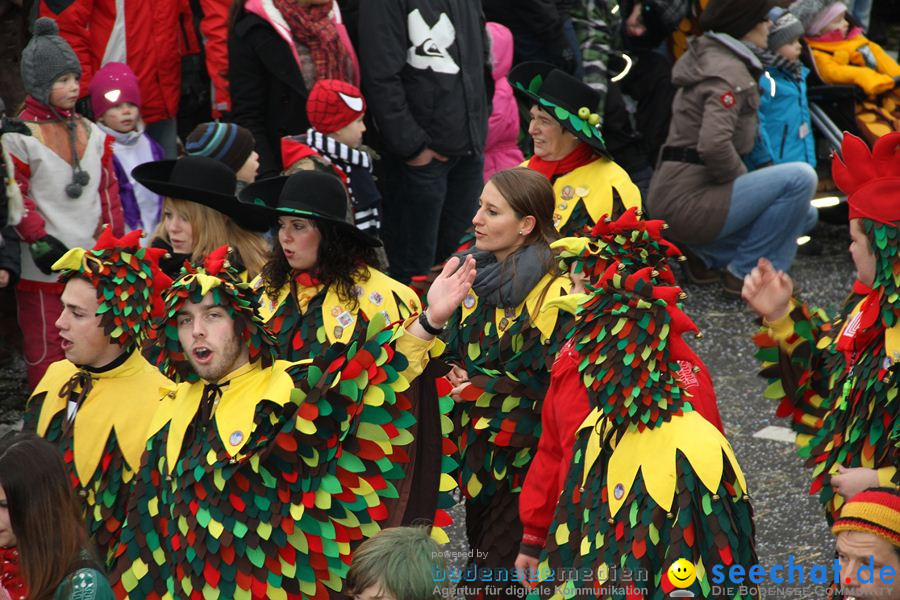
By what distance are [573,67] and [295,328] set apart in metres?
4.71

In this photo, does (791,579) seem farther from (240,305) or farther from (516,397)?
(240,305)

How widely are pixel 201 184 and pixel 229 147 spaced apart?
33.5 inches

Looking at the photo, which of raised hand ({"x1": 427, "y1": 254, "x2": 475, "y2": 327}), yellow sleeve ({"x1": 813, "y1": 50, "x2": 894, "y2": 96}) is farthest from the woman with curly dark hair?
yellow sleeve ({"x1": 813, "y1": 50, "x2": 894, "y2": 96})

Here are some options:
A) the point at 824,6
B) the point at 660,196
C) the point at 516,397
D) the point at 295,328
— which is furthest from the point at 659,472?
the point at 824,6

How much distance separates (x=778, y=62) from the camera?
912cm

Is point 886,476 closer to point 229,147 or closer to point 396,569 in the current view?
point 396,569

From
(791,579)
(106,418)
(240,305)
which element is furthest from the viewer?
(791,579)

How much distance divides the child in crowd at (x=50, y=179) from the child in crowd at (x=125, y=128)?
0.30m

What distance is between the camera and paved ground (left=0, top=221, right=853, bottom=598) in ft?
20.1

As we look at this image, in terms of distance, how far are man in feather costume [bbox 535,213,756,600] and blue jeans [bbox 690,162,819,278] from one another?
4.80 metres

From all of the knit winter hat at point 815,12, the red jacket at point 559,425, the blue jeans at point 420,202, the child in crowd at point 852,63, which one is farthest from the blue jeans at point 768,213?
the red jacket at point 559,425

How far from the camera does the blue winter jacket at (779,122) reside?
914 centimetres

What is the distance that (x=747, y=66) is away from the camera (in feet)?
28.6

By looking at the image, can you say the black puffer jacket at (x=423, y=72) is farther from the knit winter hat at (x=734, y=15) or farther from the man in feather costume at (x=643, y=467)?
the man in feather costume at (x=643, y=467)
